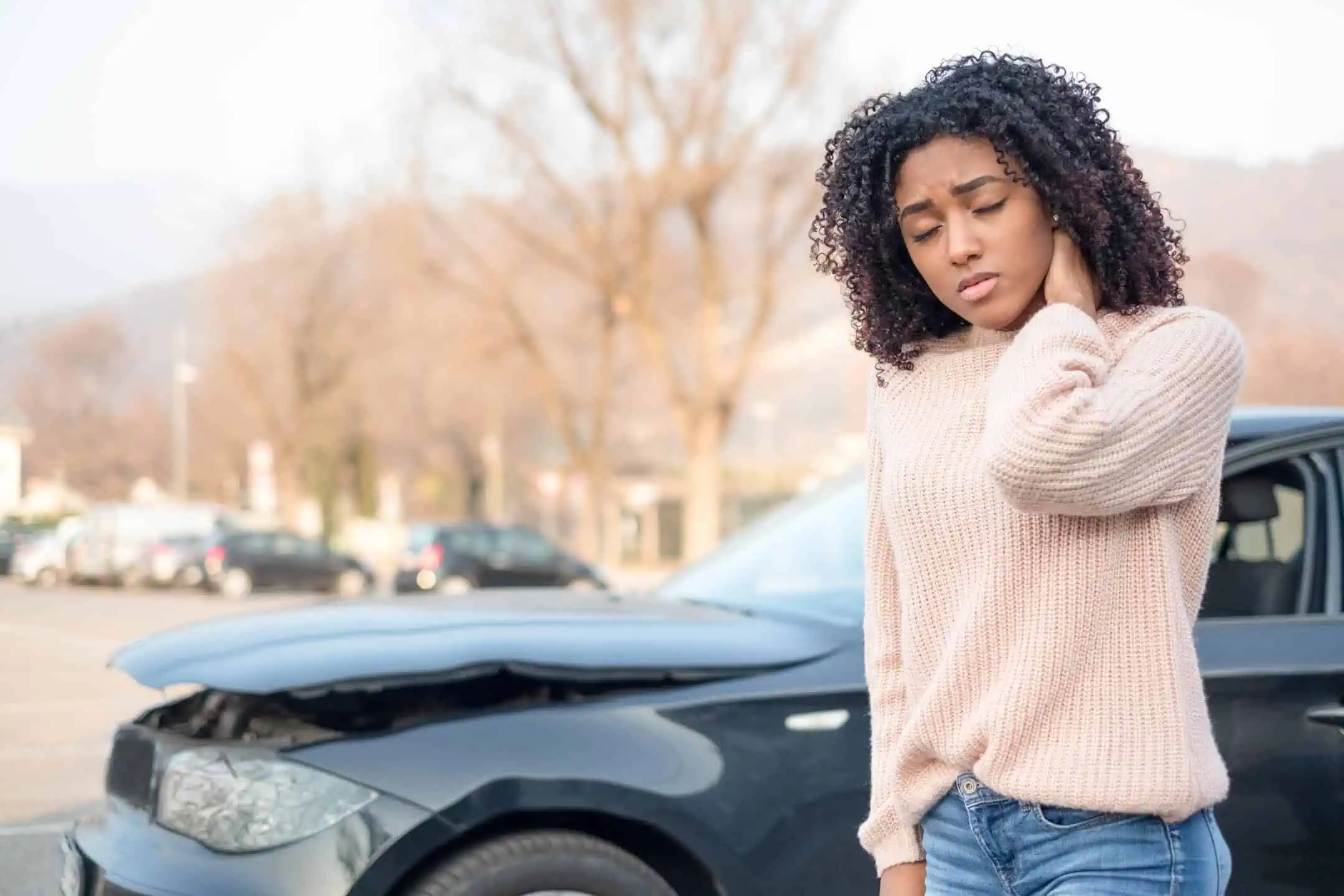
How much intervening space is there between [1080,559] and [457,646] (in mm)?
1676

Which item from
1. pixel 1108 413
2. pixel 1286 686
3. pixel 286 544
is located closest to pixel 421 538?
pixel 286 544

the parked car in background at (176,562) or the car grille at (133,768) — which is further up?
the car grille at (133,768)

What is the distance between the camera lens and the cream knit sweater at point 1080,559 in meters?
1.72

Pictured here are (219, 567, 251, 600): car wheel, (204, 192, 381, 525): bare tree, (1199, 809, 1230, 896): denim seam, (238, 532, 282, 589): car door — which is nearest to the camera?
(1199, 809, 1230, 896): denim seam

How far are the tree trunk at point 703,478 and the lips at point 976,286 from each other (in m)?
28.6

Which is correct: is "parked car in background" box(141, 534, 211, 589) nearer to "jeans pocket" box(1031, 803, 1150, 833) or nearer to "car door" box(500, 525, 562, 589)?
"car door" box(500, 525, 562, 589)

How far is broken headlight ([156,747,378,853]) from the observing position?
2.96 meters

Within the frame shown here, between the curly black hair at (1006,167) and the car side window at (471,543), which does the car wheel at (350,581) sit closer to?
the car side window at (471,543)

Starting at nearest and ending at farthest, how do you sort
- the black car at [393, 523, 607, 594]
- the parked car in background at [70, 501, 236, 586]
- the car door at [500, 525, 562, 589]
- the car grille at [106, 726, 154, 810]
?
the car grille at [106, 726, 154, 810], the black car at [393, 523, 607, 594], the car door at [500, 525, 562, 589], the parked car in background at [70, 501, 236, 586]

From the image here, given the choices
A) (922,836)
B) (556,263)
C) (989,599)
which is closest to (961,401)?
(989,599)

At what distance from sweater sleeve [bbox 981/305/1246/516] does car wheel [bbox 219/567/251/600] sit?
29.1m

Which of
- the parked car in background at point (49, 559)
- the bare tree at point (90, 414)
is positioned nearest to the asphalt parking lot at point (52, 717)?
the parked car in background at point (49, 559)

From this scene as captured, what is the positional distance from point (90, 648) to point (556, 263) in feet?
62.9

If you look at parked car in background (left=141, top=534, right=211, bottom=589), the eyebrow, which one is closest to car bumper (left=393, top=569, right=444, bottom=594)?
parked car in background (left=141, top=534, right=211, bottom=589)
